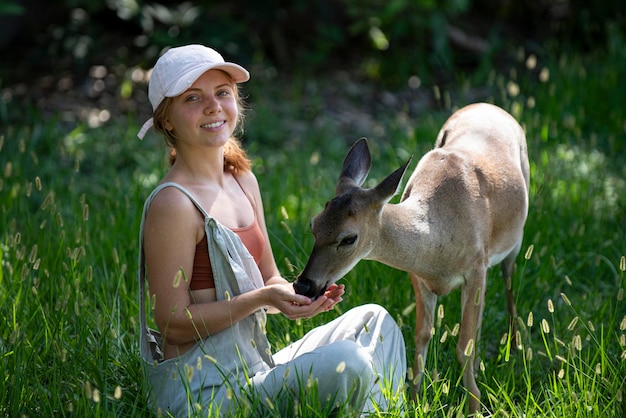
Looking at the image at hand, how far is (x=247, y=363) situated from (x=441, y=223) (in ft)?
3.25

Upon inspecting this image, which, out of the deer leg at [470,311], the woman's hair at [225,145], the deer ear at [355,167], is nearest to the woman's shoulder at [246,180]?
the woman's hair at [225,145]

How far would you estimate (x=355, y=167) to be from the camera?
3.57m

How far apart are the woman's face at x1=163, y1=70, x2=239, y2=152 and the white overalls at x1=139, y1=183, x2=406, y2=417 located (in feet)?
0.80

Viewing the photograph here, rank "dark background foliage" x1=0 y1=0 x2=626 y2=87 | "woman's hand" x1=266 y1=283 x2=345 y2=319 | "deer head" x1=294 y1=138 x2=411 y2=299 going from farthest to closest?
1. "dark background foliage" x1=0 y1=0 x2=626 y2=87
2. "deer head" x1=294 y1=138 x2=411 y2=299
3. "woman's hand" x1=266 y1=283 x2=345 y2=319

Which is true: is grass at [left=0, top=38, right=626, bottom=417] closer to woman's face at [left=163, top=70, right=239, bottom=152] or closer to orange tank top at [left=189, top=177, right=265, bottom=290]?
orange tank top at [left=189, top=177, right=265, bottom=290]

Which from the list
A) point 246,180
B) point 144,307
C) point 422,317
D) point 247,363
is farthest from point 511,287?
point 144,307

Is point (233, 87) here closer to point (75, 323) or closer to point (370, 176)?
point (75, 323)

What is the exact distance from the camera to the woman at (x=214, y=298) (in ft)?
10.3

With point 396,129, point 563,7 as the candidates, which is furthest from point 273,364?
point 563,7

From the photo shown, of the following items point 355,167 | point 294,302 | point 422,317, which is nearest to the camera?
point 294,302

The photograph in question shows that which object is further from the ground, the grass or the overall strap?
the overall strap

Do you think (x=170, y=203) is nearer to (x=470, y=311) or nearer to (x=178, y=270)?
(x=178, y=270)

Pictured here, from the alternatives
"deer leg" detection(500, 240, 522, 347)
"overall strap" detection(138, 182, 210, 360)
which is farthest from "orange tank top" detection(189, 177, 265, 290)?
"deer leg" detection(500, 240, 522, 347)

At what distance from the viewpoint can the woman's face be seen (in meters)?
3.34
